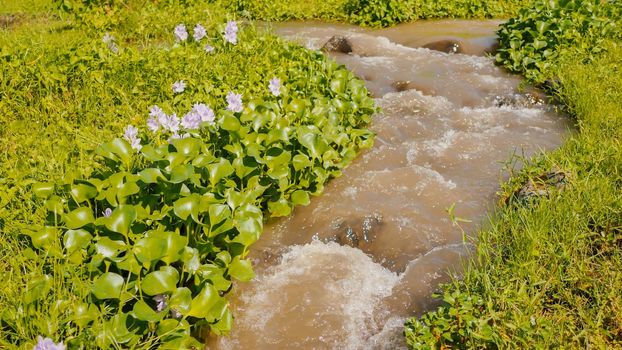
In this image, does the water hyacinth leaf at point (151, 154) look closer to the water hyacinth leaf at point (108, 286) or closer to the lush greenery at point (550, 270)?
the water hyacinth leaf at point (108, 286)

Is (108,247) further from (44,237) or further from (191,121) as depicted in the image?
(191,121)

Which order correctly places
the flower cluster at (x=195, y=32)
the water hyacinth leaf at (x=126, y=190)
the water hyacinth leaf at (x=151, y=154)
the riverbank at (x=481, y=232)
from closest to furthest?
the riverbank at (x=481, y=232) → the water hyacinth leaf at (x=126, y=190) → the water hyacinth leaf at (x=151, y=154) → the flower cluster at (x=195, y=32)

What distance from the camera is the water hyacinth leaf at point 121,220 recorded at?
3.05m

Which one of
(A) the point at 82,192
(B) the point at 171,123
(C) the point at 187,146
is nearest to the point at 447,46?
(B) the point at 171,123

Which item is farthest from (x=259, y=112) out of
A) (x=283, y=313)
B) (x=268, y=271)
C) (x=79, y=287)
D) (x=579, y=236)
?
(x=579, y=236)

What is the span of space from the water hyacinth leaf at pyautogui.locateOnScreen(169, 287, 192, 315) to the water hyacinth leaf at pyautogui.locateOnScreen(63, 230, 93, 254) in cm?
60

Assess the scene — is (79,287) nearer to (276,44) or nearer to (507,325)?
(507,325)

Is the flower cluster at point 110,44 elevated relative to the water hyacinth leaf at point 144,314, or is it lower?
elevated

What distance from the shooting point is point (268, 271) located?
148 inches

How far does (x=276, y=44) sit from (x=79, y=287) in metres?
4.09

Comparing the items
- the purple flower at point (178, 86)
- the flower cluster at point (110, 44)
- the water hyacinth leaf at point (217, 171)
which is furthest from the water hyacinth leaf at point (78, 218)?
the flower cluster at point (110, 44)

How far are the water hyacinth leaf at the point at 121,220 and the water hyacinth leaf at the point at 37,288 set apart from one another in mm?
409

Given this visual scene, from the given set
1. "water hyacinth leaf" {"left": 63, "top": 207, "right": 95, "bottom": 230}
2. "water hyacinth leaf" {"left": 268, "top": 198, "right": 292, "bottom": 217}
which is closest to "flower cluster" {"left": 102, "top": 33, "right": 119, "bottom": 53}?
"water hyacinth leaf" {"left": 268, "top": 198, "right": 292, "bottom": 217}

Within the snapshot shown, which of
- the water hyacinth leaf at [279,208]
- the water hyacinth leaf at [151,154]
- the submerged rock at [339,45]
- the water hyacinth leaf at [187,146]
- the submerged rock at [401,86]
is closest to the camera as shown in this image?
the water hyacinth leaf at [151,154]
